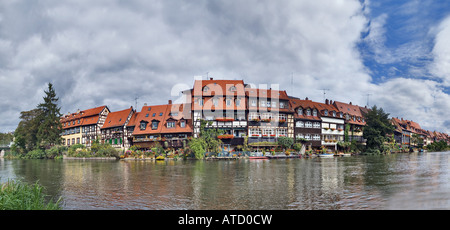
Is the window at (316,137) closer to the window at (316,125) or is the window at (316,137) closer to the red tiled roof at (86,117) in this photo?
the window at (316,125)

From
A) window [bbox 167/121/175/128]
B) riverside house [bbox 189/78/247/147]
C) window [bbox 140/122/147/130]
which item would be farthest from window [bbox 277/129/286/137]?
window [bbox 140/122/147/130]

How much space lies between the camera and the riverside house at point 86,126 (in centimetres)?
7262

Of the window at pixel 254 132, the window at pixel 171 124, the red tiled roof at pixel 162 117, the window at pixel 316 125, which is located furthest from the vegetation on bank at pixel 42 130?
the window at pixel 316 125

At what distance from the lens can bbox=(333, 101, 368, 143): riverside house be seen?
239 ft

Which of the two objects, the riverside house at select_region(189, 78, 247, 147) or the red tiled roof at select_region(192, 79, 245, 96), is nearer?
the riverside house at select_region(189, 78, 247, 147)

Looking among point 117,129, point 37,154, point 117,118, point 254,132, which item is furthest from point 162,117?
point 37,154

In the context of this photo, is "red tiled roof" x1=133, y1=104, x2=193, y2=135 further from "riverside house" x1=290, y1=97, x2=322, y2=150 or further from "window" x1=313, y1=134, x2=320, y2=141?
"window" x1=313, y1=134, x2=320, y2=141

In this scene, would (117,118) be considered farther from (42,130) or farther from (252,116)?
(252,116)

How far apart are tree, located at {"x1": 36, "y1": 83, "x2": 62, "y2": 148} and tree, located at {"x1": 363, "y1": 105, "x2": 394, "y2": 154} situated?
68743mm

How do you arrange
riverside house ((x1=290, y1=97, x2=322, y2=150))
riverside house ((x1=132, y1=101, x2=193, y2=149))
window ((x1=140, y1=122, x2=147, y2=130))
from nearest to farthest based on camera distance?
riverside house ((x1=132, y1=101, x2=193, y2=149))
window ((x1=140, y1=122, x2=147, y2=130))
riverside house ((x1=290, y1=97, x2=322, y2=150))

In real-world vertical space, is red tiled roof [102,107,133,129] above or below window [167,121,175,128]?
above

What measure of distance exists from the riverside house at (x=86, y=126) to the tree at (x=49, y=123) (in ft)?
12.6

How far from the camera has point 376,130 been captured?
67.9m
